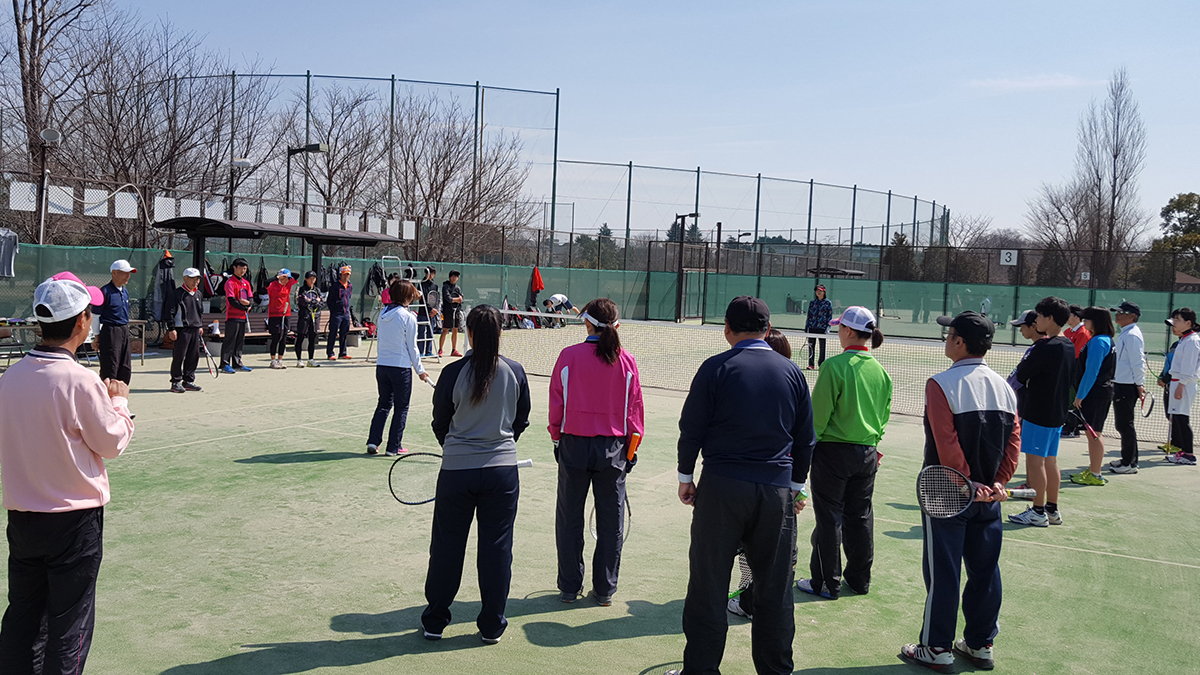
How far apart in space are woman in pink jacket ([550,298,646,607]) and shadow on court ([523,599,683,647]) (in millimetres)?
288

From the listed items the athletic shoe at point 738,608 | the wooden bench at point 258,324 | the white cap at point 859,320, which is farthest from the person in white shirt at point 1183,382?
the wooden bench at point 258,324

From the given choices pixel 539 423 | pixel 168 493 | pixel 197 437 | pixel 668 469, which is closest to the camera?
pixel 168 493

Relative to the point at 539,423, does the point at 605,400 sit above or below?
above

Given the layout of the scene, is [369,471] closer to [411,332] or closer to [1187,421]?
[411,332]

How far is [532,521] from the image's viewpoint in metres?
7.47

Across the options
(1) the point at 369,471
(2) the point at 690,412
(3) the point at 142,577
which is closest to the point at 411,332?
(1) the point at 369,471

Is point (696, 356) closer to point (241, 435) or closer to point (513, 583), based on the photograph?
point (241, 435)

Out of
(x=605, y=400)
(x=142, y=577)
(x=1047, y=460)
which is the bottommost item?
(x=142, y=577)

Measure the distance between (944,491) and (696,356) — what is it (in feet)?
56.0

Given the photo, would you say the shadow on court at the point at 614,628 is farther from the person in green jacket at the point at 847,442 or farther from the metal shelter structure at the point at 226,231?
the metal shelter structure at the point at 226,231

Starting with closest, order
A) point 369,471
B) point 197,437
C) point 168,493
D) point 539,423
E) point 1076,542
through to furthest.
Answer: point 1076,542
point 168,493
point 369,471
point 197,437
point 539,423

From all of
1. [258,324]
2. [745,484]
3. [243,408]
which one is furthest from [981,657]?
[258,324]

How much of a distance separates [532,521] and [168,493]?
325 cm

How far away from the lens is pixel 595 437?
5.60m
